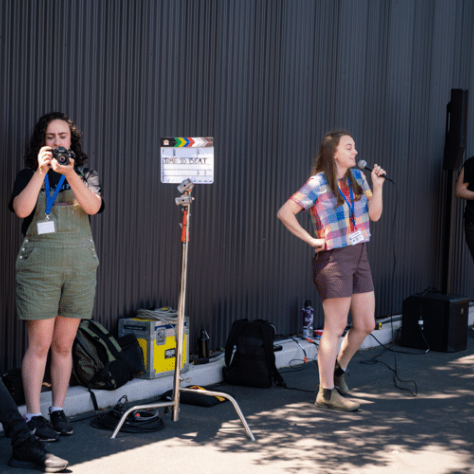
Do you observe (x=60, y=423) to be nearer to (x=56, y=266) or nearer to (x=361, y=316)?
(x=56, y=266)

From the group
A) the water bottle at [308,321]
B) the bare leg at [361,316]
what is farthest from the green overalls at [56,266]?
the water bottle at [308,321]

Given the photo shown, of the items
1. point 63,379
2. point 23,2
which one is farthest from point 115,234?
point 23,2

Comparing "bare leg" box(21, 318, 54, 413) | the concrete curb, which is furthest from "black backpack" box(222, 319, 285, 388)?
"bare leg" box(21, 318, 54, 413)

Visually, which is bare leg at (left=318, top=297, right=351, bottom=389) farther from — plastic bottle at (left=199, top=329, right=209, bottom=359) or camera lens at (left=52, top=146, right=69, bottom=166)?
camera lens at (left=52, top=146, right=69, bottom=166)

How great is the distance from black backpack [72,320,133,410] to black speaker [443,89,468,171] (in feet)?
15.0

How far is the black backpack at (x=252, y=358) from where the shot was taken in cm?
537

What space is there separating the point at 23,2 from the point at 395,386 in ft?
13.0

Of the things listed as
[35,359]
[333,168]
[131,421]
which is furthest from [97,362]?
[333,168]

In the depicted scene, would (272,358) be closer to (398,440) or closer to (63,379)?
(398,440)

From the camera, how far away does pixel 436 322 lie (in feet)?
23.3

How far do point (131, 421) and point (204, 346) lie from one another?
1558 millimetres

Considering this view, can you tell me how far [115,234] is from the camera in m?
5.29

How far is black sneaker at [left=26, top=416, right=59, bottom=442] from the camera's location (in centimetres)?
392

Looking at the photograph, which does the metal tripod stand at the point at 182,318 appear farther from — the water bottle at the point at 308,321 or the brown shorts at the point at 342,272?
the water bottle at the point at 308,321
